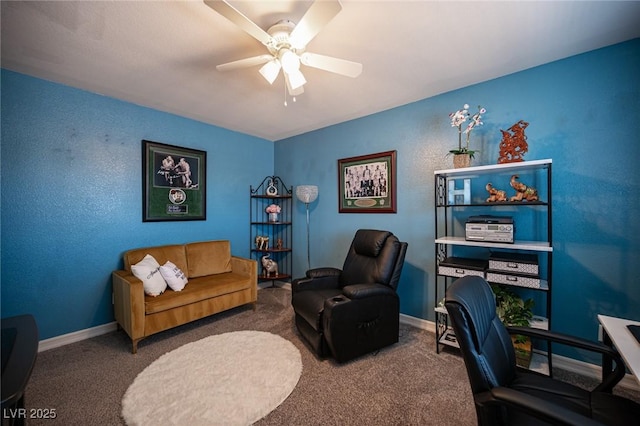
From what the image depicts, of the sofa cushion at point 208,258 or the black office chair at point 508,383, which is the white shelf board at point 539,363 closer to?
the black office chair at point 508,383

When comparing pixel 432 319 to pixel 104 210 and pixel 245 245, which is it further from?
pixel 104 210

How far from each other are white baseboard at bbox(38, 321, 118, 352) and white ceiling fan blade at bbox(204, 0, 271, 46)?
3.12 m

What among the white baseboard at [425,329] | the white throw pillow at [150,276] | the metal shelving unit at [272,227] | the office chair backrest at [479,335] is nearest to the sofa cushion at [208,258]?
the white throw pillow at [150,276]

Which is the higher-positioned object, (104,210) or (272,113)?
(272,113)

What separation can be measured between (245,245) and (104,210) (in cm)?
181

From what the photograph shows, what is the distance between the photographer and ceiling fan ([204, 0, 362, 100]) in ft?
4.14

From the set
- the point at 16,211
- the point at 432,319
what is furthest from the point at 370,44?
the point at 16,211

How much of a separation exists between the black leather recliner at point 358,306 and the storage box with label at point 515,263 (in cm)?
74

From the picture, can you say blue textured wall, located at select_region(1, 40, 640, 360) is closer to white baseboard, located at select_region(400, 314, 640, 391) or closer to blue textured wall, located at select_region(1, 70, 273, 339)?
blue textured wall, located at select_region(1, 70, 273, 339)

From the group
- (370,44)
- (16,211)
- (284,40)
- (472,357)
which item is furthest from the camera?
(16,211)

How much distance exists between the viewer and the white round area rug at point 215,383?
1579 millimetres

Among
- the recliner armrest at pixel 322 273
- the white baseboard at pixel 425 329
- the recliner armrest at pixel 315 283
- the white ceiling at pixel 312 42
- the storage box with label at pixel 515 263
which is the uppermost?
the white ceiling at pixel 312 42

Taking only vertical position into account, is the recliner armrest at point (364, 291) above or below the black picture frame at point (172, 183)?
below

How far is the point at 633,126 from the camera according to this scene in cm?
181
